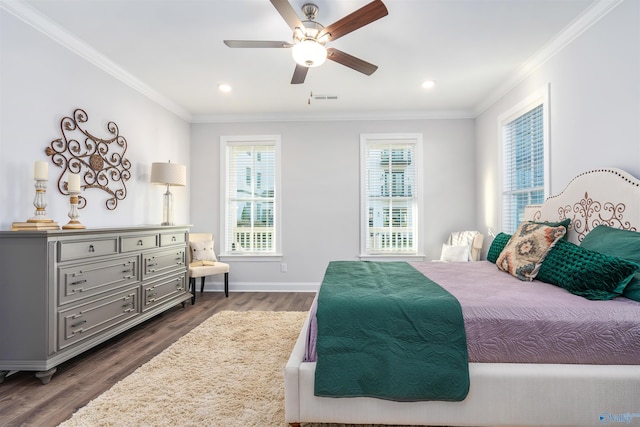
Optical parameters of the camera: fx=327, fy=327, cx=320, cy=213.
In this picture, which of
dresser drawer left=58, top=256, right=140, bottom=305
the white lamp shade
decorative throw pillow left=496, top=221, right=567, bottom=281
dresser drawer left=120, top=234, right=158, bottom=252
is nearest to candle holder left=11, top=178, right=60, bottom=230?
dresser drawer left=58, top=256, right=140, bottom=305

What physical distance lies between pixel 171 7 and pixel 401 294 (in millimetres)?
2534

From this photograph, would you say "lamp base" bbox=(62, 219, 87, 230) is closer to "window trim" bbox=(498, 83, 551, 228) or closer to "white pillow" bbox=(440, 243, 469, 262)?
"white pillow" bbox=(440, 243, 469, 262)

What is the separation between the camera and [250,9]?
7.82ft

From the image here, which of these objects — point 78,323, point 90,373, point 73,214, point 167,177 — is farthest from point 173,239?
point 90,373

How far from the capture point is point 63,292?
227 centimetres

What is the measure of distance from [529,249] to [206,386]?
7.89 feet

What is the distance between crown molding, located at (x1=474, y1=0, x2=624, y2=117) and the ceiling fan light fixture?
1980 mm

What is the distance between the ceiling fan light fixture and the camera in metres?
2.18

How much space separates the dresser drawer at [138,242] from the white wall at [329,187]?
1.61m

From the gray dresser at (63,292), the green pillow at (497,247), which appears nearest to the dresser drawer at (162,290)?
the gray dresser at (63,292)

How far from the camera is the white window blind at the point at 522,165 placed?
3227 millimetres

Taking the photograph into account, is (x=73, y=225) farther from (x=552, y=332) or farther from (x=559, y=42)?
(x=559, y=42)

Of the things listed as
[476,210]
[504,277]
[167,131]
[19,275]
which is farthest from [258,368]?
[476,210]

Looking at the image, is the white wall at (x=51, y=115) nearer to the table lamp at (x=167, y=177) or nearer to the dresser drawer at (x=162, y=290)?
the table lamp at (x=167, y=177)
